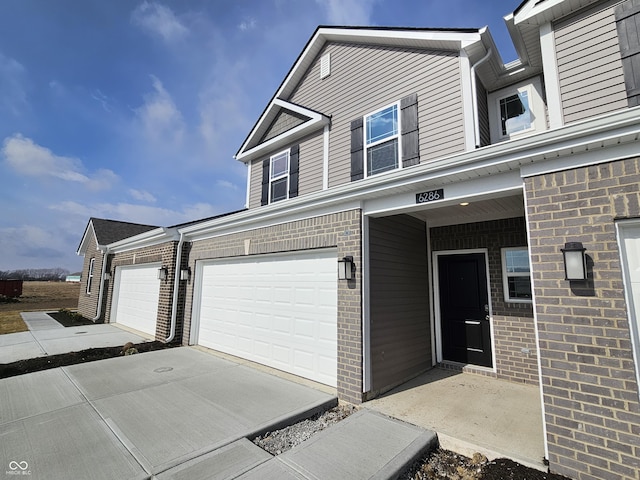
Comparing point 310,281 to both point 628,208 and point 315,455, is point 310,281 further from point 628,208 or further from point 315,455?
point 628,208

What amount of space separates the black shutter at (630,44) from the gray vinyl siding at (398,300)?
3547 millimetres

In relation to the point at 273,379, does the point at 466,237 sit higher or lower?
higher

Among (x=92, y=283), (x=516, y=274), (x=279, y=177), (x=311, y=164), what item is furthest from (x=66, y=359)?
(x=92, y=283)

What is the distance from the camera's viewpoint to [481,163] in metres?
3.39

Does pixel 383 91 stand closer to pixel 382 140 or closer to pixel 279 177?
pixel 382 140

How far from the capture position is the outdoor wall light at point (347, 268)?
14.6 feet

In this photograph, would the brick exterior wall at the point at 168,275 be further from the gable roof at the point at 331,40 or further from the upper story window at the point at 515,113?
the upper story window at the point at 515,113

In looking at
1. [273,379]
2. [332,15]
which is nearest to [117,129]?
[332,15]

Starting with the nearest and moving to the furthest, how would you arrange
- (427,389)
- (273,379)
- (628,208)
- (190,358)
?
(628,208), (427,389), (273,379), (190,358)

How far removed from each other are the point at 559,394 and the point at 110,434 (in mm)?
4619

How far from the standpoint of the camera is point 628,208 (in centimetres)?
257

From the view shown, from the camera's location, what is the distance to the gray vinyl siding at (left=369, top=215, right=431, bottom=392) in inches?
181

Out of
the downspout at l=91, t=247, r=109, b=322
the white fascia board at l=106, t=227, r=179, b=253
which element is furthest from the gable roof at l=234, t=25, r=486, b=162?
the downspout at l=91, t=247, r=109, b=322

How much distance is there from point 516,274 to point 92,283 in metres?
17.0
